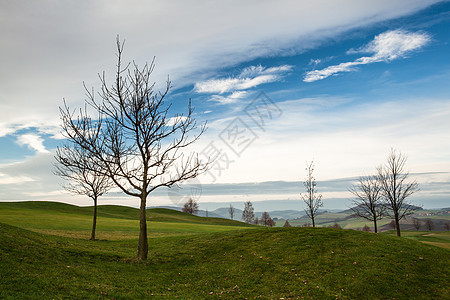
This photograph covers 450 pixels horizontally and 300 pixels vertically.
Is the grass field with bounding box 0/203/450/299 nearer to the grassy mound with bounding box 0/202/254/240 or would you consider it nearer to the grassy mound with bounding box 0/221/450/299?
the grassy mound with bounding box 0/221/450/299

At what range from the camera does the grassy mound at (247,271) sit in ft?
36.3

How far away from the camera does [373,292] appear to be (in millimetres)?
11492

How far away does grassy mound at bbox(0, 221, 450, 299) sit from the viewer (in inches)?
436

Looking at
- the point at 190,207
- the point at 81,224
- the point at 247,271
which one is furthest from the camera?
the point at 190,207

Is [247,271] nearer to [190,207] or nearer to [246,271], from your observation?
[246,271]

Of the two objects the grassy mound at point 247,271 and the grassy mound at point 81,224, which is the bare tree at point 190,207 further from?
the grassy mound at point 247,271

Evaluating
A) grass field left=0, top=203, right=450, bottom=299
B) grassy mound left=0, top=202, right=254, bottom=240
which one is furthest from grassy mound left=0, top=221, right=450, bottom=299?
grassy mound left=0, top=202, right=254, bottom=240

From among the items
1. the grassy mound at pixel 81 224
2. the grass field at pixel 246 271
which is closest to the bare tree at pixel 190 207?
the grassy mound at pixel 81 224

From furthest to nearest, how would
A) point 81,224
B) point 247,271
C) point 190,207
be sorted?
1. point 190,207
2. point 81,224
3. point 247,271

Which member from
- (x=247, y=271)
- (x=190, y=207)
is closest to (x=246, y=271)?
(x=247, y=271)

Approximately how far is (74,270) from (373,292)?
1323cm

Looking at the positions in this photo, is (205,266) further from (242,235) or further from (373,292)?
(373,292)

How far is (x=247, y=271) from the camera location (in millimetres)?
14484

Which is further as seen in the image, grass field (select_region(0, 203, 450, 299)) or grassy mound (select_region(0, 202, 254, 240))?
grassy mound (select_region(0, 202, 254, 240))
